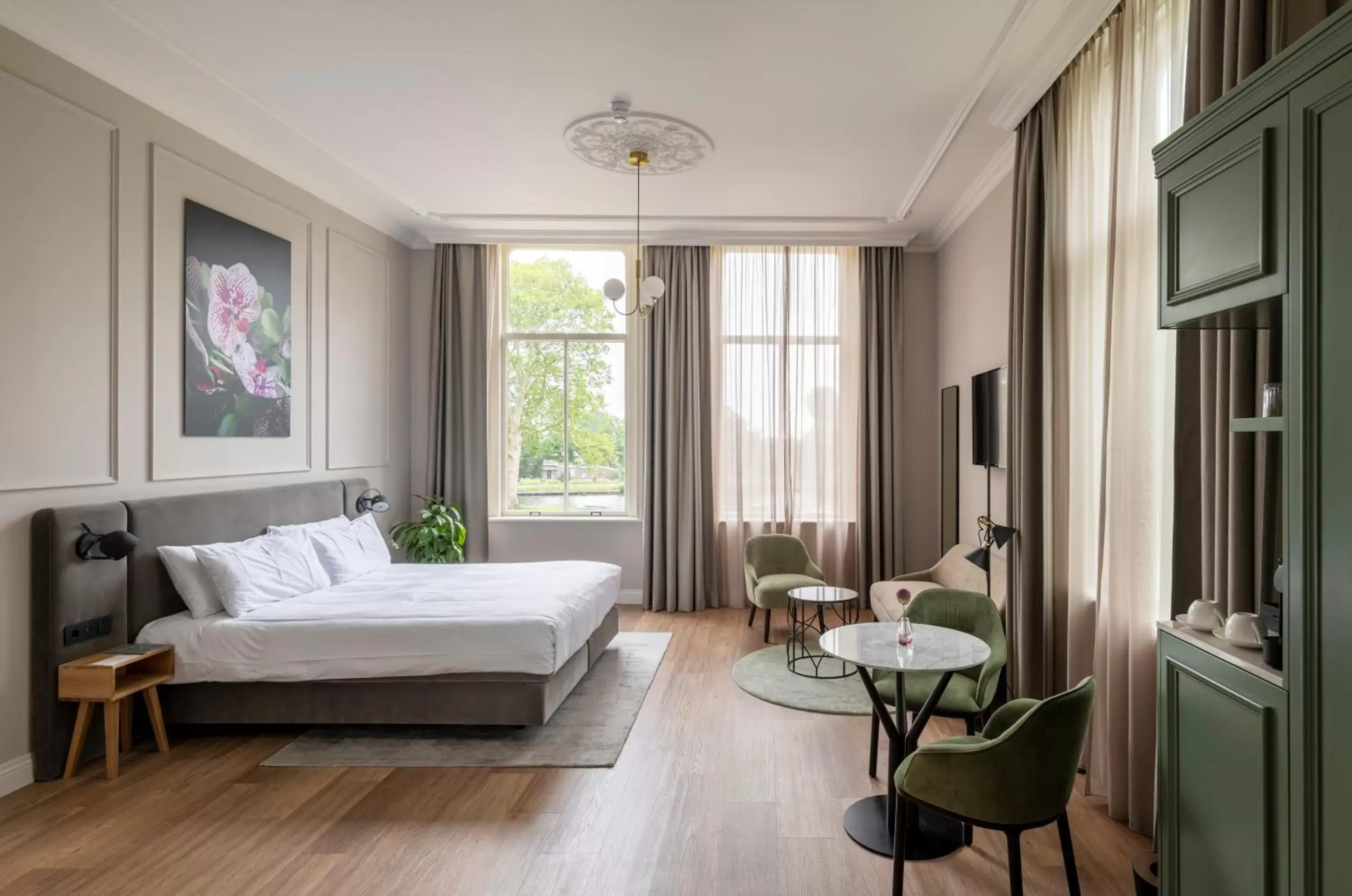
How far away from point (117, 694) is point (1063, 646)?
411 cm

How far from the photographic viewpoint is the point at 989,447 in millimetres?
4695

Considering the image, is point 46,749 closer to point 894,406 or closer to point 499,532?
point 499,532

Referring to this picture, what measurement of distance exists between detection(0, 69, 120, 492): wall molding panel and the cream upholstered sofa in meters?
4.23

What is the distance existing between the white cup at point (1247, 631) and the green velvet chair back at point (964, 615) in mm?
1228

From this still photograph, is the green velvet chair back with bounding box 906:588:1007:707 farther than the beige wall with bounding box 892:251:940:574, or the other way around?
the beige wall with bounding box 892:251:940:574

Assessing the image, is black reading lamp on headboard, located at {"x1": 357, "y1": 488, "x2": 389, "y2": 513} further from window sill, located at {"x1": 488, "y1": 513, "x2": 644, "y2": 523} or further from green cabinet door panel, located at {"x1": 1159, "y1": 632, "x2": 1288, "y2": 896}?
green cabinet door panel, located at {"x1": 1159, "y1": 632, "x2": 1288, "y2": 896}

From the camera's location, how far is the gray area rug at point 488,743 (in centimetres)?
336

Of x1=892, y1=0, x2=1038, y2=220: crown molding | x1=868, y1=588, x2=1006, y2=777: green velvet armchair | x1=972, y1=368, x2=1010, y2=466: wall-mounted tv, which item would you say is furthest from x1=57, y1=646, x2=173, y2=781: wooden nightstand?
x1=892, y1=0, x2=1038, y2=220: crown molding

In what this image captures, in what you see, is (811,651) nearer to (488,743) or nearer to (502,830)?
(488,743)

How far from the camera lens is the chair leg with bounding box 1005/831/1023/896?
206 cm

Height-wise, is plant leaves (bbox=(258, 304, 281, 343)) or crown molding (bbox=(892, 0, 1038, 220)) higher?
crown molding (bbox=(892, 0, 1038, 220))

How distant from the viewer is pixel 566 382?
6.65 metres

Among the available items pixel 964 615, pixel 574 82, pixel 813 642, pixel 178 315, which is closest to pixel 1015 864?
pixel 964 615

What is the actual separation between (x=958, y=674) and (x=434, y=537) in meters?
4.24
